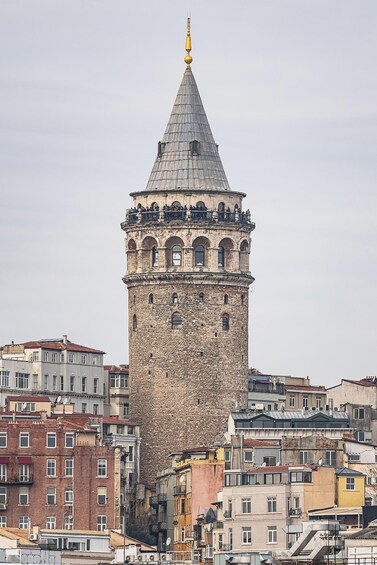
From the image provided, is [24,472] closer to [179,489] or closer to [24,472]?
[24,472]

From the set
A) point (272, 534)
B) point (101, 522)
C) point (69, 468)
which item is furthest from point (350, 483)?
point (69, 468)

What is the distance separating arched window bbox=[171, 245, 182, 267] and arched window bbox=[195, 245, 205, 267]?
2.55ft

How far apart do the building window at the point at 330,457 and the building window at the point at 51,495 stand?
12.3 meters

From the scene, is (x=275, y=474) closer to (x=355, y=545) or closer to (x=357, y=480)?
(x=357, y=480)

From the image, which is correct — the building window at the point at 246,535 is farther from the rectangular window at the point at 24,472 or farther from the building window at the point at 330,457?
the rectangular window at the point at 24,472

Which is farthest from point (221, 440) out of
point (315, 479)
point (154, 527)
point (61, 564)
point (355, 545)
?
point (355, 545)

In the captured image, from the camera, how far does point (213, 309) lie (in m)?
176

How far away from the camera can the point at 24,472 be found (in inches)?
6417

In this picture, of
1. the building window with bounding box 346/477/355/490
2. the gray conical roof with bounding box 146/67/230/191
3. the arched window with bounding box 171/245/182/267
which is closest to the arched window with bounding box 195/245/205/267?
the arched window with bounding box 171/245/182/267

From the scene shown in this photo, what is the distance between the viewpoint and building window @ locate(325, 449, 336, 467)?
165 m

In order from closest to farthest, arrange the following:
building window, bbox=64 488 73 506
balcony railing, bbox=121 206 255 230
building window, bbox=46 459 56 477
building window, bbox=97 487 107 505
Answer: building window, bbox=64 488 73 506
building window, bbox=46 459 56 477
building window, bbox=97 487 107 505
balcony railing, bbox=121 206 255 230

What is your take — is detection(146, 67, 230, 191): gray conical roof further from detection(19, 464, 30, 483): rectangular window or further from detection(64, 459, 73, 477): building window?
detection(19, 464, 30, 483): rectangular window

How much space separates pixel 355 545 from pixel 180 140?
49.1 metres

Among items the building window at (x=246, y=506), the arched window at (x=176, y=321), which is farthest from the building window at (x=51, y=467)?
the arched window at (x=176, y=321)
